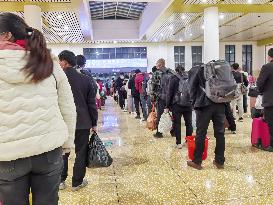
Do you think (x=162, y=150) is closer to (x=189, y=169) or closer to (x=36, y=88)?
(x=189, y=169)

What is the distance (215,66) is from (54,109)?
280 cm

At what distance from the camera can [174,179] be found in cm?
386

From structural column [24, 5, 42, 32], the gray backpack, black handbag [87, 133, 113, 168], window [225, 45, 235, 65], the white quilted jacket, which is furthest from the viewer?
window [225, 45, 235, 65]

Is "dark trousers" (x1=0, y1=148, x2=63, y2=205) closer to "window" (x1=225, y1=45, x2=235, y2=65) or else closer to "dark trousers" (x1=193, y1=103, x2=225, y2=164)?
"dark trousers" (x1=193, y1=103, x2=225, y2=164)

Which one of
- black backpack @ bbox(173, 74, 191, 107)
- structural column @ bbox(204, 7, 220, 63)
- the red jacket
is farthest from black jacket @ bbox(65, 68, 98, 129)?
structural column @ bbox(204, 7, 220, 63)

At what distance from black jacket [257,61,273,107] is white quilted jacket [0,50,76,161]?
3.99 meters

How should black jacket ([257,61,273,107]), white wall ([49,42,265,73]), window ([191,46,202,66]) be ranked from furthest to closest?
window ([191,46,202,66])
white wall ([49,42,265,73])
black jacket ([257,61,273,107])

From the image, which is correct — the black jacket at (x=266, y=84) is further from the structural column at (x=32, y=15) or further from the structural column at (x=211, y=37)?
the structural column at (x=32, y=15)

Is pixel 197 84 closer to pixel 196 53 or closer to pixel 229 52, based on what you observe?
pixel 196 53

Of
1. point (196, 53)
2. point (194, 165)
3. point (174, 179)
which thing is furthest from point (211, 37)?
point (196, 53)

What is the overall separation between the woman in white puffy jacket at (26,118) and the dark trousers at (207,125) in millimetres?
2775

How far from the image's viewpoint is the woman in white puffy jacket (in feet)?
4.89

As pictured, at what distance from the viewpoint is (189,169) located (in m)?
4.24

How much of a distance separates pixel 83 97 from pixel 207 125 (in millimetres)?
1632
